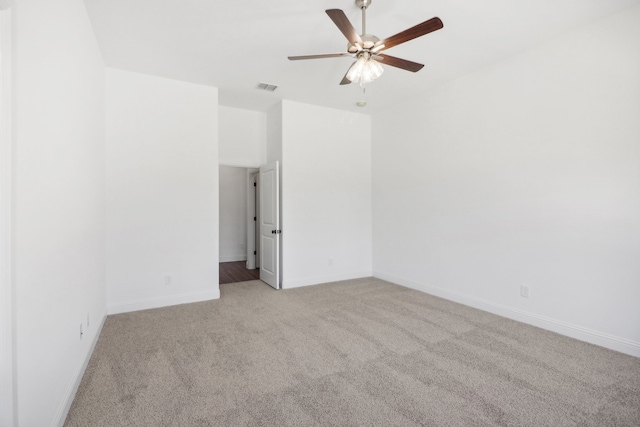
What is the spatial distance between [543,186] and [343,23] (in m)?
2.67

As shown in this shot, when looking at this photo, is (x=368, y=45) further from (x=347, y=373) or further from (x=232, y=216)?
(x=232, y=216)

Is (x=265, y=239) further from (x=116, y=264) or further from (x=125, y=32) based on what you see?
(x=125, y=32)

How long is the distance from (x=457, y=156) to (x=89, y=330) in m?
4.51

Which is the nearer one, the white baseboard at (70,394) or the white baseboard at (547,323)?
the white baseboard at (70,394)

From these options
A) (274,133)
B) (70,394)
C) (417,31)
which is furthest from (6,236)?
(274,133)

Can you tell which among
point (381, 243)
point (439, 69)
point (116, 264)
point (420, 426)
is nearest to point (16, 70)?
point (420, 426)

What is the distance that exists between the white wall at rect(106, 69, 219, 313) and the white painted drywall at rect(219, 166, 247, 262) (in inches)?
131

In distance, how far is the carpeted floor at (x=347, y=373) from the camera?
1.90 m

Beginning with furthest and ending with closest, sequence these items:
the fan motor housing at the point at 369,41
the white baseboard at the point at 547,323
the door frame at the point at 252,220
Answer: the door frame at the point at 252,220, the white baseboard at the point at 547,323, the fan motor housing at the point at 369,41

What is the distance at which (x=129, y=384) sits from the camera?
2.23 m

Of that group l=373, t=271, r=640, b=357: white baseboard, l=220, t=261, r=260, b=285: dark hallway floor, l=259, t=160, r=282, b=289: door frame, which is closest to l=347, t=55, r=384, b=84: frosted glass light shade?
l=259, t=160, r=282, b=289: door frame

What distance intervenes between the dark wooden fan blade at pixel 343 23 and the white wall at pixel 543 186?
2.22 m

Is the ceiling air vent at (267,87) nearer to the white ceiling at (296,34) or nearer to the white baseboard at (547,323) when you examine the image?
the white ceiling at (296,34)

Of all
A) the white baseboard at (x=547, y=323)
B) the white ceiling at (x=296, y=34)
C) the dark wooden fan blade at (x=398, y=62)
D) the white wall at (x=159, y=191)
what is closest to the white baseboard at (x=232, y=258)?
the white wall at (x=159, y=191)
